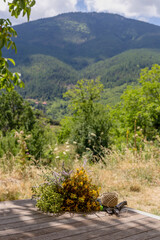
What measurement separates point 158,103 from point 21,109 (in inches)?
297

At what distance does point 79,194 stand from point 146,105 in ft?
36.6

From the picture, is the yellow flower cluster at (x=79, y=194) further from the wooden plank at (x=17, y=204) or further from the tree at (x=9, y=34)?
the tree at (x=9, y=34)

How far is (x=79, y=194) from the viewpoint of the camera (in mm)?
3271

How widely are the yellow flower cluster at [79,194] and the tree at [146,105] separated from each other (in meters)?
9.44

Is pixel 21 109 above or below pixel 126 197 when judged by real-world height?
above

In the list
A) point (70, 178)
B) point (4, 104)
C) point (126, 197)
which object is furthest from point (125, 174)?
point (4, 104)

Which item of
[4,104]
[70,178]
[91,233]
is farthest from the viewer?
[4,104]

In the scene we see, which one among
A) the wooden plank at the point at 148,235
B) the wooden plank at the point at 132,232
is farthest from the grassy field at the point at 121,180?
the wooden plank at the point at 148,235

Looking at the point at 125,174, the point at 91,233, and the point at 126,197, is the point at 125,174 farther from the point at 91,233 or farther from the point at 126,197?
the point at 91,233

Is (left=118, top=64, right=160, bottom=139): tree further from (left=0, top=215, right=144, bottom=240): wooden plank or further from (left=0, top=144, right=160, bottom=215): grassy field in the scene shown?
(left=0, top=215, right=144, bottom=240): wooden plank

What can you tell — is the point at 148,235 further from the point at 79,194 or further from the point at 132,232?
the point at 79,194

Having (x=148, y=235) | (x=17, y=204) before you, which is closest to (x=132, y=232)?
(x=148, y=235)

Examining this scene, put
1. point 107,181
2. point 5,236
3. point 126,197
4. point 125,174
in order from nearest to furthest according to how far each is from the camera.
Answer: point 5,236 < point 126,197 < point 107,181 < point 125,174

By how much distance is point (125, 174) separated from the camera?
534 centimetres
